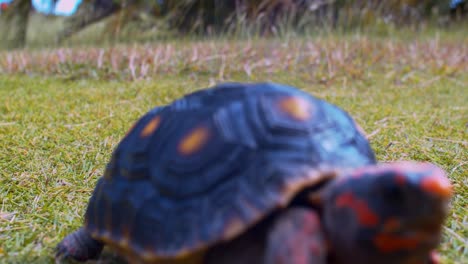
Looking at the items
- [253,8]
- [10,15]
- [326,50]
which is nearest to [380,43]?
[326,50]

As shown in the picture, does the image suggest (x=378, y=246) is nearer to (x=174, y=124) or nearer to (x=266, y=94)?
(x=266, y=94)

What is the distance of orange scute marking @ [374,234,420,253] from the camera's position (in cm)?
86

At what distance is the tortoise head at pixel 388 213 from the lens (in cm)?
84

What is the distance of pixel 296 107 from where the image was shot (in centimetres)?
112

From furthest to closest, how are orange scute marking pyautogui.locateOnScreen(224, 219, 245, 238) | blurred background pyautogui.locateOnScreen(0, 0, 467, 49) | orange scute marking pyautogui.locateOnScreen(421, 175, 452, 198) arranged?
blurred background pyautogui.locateOnScreen(0, 0, 467, 49) < orange scute marking pyautogui.locateOnScreen(224, 219, 245, 238) < orange scute marking pyautogui.locateOnScreen(421, 175, 452, 198)

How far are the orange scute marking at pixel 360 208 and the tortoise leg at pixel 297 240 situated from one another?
0.07m

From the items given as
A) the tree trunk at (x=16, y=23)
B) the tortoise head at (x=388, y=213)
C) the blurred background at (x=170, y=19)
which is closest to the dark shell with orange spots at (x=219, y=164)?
the tortoise head at (x=388, y=213)

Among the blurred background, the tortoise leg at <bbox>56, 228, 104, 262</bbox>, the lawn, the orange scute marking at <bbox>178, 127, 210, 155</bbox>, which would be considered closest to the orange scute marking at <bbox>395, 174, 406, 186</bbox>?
the orange scute marking at <bbox>178, 127, 210, 155</bbox>

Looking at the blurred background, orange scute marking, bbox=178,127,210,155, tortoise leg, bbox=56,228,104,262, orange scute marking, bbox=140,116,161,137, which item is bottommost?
the blurred background

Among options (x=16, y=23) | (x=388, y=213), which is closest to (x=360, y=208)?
(x=388, y=213)

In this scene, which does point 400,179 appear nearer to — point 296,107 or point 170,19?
point 296,107

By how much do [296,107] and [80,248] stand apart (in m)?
0.68

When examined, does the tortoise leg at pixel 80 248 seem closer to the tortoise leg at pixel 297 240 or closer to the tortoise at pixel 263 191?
the tortoise at pixel 263 191

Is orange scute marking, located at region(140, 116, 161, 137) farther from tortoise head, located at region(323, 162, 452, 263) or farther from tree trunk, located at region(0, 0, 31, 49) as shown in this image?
tree trunk, located at region(0, 0, 31, 49)
